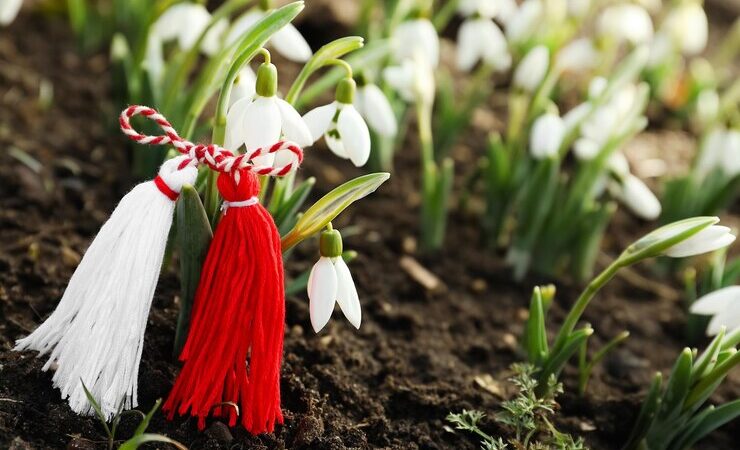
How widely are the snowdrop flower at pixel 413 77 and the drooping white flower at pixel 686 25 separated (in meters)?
0.95

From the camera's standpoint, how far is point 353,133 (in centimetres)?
153

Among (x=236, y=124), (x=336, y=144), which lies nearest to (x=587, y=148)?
(x=336, y=144)

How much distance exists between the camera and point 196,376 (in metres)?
1.44

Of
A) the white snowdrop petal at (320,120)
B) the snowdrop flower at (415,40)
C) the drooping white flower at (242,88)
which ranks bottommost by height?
the white snowdrop petal at (320,120)

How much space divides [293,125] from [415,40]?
2.82 feet

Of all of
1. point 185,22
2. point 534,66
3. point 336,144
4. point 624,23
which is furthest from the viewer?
point 624,23

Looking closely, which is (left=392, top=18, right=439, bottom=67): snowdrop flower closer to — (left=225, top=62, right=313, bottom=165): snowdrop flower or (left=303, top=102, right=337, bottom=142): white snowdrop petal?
(left=303, top=102, right=337, bottom=142): white snowdrop petal

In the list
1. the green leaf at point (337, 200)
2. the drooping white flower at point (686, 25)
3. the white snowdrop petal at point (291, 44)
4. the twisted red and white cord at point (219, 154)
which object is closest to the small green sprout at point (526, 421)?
the green leaf at point (337, 200)

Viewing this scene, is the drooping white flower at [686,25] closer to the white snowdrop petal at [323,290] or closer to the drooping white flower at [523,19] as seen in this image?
the drooping white flower at [523,19]

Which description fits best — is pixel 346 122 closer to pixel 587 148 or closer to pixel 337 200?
pixel 337 200

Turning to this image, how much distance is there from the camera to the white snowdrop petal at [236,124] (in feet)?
4.72

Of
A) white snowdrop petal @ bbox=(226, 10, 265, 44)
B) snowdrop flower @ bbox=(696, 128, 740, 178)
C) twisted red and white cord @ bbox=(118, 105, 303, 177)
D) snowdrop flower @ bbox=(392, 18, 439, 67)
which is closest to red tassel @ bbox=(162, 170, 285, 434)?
twisted red and white cord @ bbox=(118, 105, 303, 177)

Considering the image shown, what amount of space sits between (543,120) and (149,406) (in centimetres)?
116

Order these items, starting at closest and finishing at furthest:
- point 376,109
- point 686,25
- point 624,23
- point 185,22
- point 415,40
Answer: point 376,109
point 185,22
point 415,40
point 624,23
point 686,25
